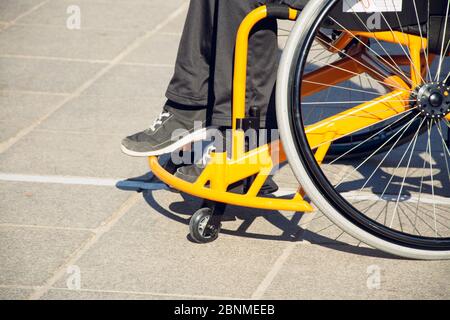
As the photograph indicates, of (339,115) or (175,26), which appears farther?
(175,26)

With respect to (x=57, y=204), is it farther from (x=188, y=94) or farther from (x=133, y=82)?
(x=133, y=82)

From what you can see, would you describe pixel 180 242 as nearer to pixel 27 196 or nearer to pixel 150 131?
pixel 150 131

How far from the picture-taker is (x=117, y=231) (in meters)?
3.24

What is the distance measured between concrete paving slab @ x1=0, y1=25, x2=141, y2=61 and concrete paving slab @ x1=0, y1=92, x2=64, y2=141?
630 mm

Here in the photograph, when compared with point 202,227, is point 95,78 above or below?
above

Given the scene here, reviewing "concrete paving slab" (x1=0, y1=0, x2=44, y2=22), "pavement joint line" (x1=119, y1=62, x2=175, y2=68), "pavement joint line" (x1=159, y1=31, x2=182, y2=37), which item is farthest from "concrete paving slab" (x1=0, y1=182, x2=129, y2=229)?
"concrete paving slab" (x1=0, y1=0, x2=44, y2=22)

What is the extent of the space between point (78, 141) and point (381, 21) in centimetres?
164

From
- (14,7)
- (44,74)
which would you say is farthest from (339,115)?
(14,7)

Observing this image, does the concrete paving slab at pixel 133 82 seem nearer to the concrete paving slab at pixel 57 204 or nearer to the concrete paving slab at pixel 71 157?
the concrete paving slab at pixel 71 157

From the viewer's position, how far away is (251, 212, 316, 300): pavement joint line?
2830 mm

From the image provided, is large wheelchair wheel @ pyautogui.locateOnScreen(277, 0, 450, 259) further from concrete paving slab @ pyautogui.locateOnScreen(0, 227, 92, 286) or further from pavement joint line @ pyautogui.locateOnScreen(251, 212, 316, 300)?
concrete paving slab @ pyautogui.locateOnScreen(0, 227, 92, 286)

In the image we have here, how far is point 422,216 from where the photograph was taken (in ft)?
11.0

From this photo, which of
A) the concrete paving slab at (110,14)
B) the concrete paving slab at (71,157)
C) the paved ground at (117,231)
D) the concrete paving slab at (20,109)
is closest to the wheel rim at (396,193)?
the paved ground at (117,231)

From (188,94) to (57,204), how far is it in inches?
27.3
